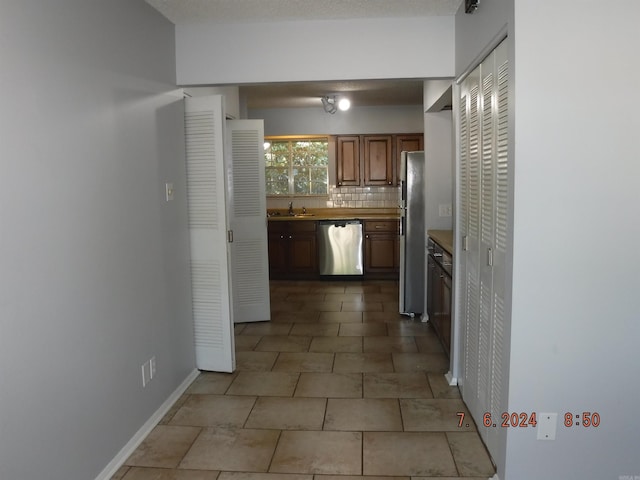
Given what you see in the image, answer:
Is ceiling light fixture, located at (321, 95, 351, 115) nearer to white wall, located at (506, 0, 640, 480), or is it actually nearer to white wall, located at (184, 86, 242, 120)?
white wall, located at (184, 86, 242, 120)

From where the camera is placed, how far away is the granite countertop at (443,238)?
3905 millimetres

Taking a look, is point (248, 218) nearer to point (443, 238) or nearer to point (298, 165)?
point (443, 238)

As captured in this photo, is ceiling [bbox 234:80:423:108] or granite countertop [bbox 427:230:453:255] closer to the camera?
granite countertop [bbox 427:230:453:255]

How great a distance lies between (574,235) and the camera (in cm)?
218

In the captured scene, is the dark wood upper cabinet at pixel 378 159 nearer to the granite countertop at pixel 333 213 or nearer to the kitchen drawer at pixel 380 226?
the granite countertop at pixel 333 213

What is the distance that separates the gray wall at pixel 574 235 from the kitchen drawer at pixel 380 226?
5166mm

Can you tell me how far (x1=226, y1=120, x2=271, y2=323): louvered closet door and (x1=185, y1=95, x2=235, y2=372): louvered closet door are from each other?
123 cm

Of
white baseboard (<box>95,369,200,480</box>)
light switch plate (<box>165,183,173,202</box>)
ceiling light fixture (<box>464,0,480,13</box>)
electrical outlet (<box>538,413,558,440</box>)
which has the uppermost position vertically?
ceiling light fixture (<box>464,0,480,13</box>)

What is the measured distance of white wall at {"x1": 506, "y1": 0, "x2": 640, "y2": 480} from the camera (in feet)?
6.95

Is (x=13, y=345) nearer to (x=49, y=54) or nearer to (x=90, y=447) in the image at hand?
(x=90, y=447)

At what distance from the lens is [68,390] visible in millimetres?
2238

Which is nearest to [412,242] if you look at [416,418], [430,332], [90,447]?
[430,332]

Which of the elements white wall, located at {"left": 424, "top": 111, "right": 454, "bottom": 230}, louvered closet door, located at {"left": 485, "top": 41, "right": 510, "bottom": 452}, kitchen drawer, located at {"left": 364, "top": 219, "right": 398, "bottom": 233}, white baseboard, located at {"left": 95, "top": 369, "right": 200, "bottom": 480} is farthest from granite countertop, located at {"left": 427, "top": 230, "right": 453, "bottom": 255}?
kitchen drawer, located at {"left": 364, "top": 219, "right": 398, "bottom": 233}

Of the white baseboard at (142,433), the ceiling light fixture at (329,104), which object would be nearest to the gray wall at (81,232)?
the white baseboard at (142,433)
